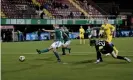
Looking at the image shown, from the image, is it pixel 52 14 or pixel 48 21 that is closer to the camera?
pixel 48 21

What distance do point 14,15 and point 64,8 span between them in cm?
1077

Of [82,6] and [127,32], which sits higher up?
[82,6]

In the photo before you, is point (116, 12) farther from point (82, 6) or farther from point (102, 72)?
point (102, 72)

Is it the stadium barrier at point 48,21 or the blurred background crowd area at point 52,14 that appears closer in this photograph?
the stadium barrier at point 48,21

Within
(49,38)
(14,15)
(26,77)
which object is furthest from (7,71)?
(49,38)

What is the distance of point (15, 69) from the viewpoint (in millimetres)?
16828

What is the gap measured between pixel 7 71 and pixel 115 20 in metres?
53.0

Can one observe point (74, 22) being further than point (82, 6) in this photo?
No

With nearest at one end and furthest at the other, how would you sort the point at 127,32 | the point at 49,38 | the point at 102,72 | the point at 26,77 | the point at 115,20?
the point at 26,77 < the point at 102,72 < the point at 49,38 < the point at 115,20 < the point at 127,32

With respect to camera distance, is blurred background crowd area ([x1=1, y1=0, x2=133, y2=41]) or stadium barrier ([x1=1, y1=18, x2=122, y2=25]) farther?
blurred background crowd area ([x1=1, y1=0, x2=133, y2=41])

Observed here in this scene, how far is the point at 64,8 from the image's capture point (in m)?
64.9

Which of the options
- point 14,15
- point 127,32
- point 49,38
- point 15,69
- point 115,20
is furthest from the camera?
point 127,32

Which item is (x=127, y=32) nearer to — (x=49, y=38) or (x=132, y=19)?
(x=132, y=19)

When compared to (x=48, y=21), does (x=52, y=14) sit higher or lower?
higher
